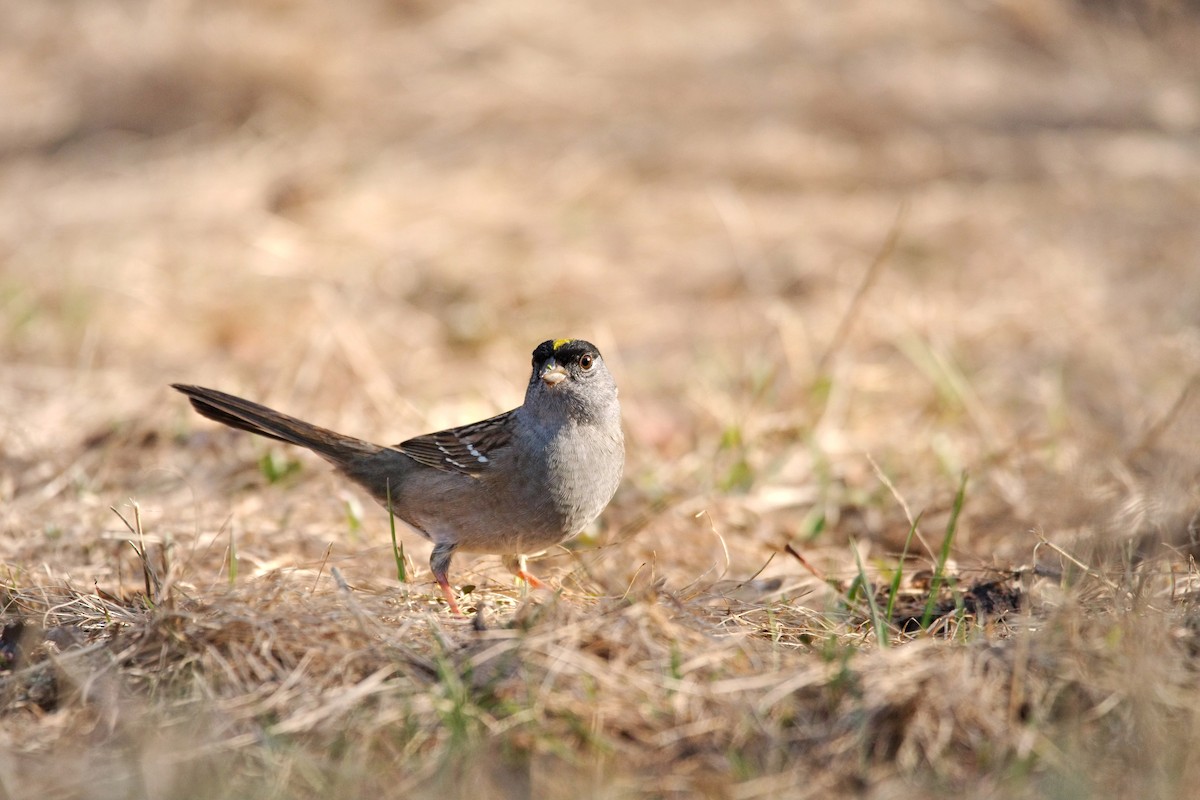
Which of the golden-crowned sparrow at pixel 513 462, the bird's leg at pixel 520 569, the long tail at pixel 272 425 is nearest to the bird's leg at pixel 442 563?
the golden-crowned sparrow at pixel 513 462

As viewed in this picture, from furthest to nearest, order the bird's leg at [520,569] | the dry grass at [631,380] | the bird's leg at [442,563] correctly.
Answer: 1. the bird's leg at [520,569]
2. the bird's leg at [442,563]
3. the dry grass at [631,380]

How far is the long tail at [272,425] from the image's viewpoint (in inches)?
176

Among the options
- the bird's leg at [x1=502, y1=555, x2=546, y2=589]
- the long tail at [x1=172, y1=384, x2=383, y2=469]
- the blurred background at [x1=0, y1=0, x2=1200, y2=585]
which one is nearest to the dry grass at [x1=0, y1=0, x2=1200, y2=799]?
the blurred background at [x1=0, y1=0, x2=1200, y2=585]

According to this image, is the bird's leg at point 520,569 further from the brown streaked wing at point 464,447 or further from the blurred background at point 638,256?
the brown streaked wing at point 464,447

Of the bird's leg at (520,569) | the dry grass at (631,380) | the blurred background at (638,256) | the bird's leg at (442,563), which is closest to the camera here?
the dry grass at (631,380)

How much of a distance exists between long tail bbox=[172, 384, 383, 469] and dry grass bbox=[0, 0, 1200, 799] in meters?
0.35

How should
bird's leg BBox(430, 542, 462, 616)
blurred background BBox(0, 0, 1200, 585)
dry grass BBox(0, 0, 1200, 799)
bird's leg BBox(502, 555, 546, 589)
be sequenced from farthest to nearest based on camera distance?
blurred background BBox(0, 0, 1200, 585), bird's leg BBox(502, 555, 546, 589), bird's leg BBox(430, 542, 462, 616), dry grass BBox(0, 0, 1200, 799)

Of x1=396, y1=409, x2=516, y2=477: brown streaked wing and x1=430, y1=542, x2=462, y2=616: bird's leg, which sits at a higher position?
x1=396, y1=409, x2=516, y2=477: brown streaked wing

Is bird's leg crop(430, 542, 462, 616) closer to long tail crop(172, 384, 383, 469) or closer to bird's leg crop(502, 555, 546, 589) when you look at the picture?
bird's leg crop(502, 555, 546, 589)

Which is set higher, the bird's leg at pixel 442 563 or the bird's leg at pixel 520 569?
the bird's leg at pixel 442 563

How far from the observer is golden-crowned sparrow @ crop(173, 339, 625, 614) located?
4.33 m

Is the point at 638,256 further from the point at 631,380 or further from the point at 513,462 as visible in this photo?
the point at 513,462

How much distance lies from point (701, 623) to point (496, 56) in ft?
34.5

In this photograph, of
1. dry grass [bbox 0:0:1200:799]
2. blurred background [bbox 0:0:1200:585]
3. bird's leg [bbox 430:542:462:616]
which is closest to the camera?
dry grass [bbox 0:0:1200:799]
